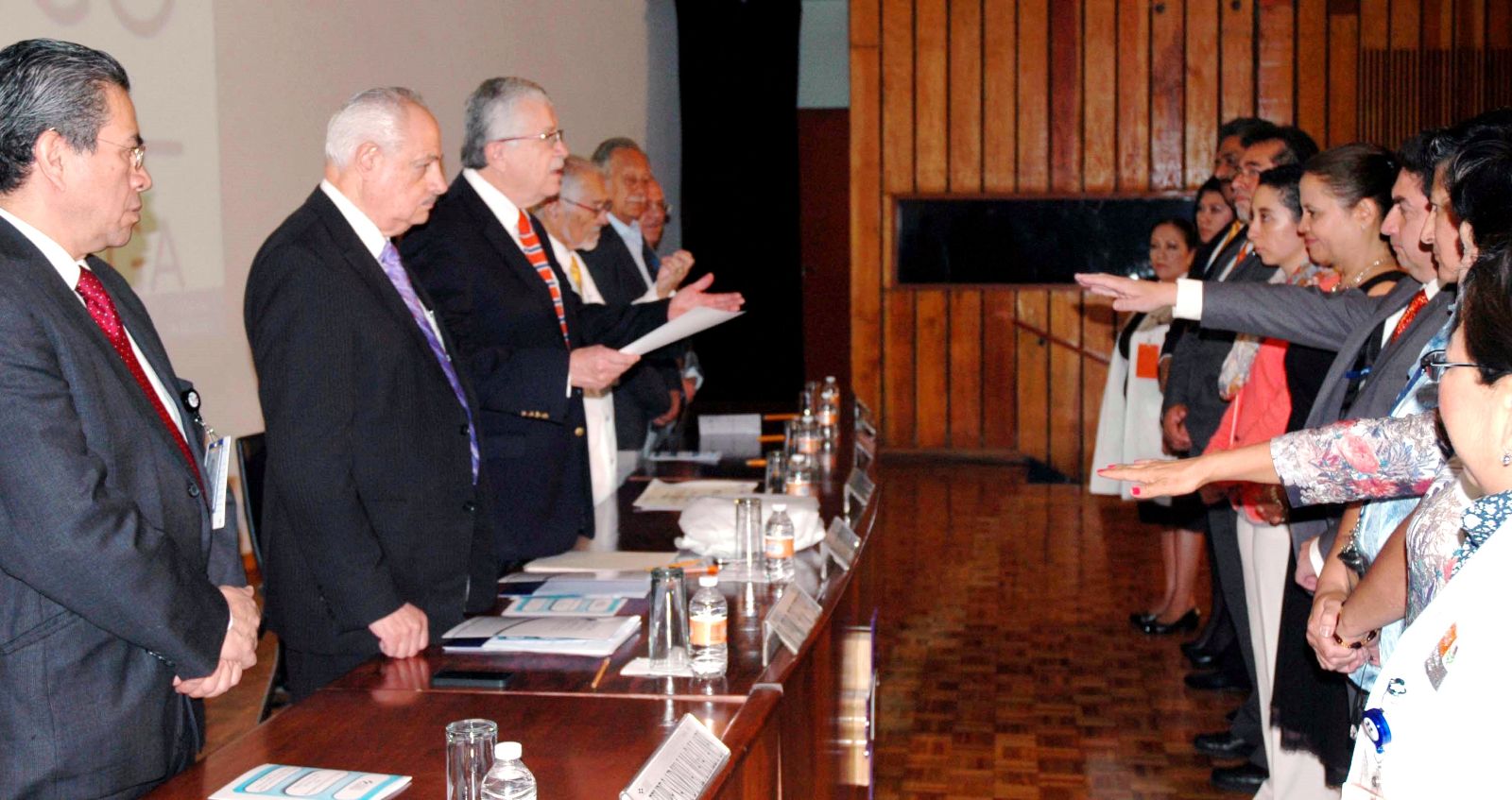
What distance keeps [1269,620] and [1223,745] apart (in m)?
0.78

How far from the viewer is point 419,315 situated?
2561 mm

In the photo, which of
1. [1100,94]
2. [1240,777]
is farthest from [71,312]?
[1100,94]

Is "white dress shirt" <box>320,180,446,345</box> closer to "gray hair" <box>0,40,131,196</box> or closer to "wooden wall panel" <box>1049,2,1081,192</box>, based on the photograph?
Answer: "gray hair" <box>0,40,131,196</box>

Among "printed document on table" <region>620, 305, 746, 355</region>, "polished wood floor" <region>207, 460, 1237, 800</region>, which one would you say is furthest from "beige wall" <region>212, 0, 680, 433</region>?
"printed document on table" <region>620, 305, 746, 355</region>

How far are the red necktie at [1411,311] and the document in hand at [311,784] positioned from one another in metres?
1.94

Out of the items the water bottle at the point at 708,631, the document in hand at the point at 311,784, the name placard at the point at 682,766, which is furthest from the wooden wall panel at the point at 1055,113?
the document in hand at the point at 311,784

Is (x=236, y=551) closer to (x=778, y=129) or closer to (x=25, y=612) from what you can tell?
(x=25, y=612)

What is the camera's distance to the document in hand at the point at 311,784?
160cm

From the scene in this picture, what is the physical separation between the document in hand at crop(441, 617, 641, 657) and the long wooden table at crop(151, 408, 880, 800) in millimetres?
27

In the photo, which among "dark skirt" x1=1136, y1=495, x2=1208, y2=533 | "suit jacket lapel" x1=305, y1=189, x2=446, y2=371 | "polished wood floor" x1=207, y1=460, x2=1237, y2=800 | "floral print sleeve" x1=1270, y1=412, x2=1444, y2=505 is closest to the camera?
"floral print sleeve" x1=1270, y1=412, x2=1444, y2=505

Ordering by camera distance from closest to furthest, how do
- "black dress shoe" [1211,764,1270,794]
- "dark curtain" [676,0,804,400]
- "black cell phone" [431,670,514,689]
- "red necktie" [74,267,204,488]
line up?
"red necktie" [74,267,204,488]
"black cell phone" [431,670,514,689]
"black dress shoe" [1211,764,1270,794]
"dark curtain" [676,0,804,400]

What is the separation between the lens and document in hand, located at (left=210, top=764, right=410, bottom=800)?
1.60 meters

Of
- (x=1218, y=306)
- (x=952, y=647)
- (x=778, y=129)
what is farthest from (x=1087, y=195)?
(x=1218, y=306)

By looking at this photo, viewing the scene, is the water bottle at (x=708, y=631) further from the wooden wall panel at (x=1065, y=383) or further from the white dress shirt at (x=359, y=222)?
the wooden wall panel at (x=1065, y=383)
